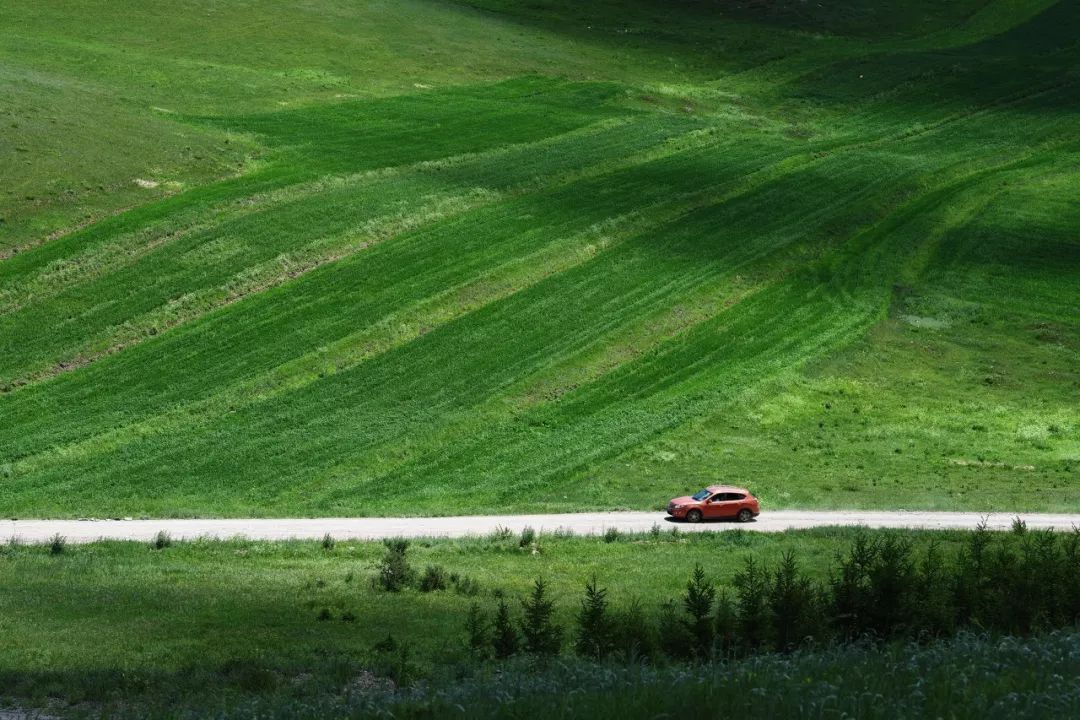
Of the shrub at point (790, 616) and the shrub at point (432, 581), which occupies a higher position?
the shrub at point (790, 616)

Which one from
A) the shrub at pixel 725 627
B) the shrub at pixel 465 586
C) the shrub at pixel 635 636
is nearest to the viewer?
the shrub at pixel 635 636

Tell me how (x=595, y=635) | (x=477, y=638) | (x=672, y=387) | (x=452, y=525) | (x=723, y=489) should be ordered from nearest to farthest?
1. (x=595, y=635)
2. (x=477, y=638)
3. (x=452, y=525)
4. (x=723, y=489)
5. (x=672, y=387)

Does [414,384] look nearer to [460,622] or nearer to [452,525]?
[452,525]

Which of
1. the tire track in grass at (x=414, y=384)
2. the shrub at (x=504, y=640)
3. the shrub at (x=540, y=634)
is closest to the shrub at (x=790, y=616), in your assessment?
the shrub at (x=540, y=634)

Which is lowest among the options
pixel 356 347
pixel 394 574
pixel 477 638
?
pixel 394 574

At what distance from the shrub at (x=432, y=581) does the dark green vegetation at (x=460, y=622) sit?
0.35 feet

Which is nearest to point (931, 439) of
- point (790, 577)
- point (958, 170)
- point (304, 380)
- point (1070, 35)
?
point (304, 380)

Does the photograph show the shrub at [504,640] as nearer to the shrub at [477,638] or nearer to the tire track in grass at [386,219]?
the shrub at [477,638]

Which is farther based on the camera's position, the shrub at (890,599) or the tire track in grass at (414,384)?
the tire track in grass at (414,384)

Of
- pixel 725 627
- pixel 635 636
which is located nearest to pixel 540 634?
pixel 635 636

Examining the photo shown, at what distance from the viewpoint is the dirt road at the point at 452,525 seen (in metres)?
45.2

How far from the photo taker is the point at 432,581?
34.8 metres

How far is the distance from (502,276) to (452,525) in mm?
26967

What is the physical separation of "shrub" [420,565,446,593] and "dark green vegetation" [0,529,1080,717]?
0.11m
